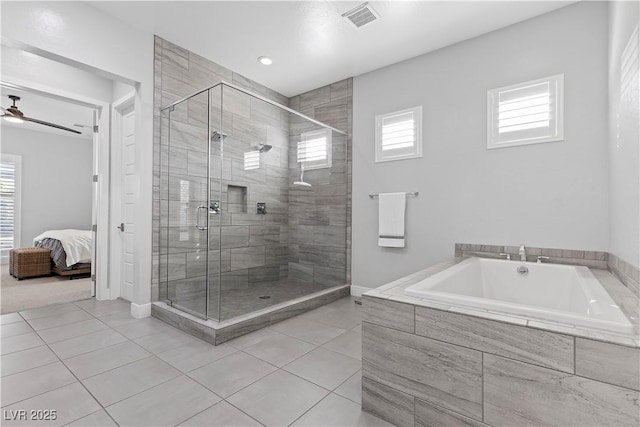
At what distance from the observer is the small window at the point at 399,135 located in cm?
321

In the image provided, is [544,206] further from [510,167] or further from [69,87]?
[69,87]

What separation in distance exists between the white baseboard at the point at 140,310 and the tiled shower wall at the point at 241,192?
0.12m

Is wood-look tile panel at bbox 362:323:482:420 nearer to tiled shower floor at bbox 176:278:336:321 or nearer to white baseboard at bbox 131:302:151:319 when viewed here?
tiled shower floor at bbox 176:278:336:321

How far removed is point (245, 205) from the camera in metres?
3.05

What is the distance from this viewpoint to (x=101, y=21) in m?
2.54

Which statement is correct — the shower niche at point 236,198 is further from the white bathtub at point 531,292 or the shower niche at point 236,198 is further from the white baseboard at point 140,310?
the white bathtub at point 531,292

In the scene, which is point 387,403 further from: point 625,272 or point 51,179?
point 51,179

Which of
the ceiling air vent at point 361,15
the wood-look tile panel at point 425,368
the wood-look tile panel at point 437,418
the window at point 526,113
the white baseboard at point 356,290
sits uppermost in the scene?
the ceiling air vent at point 361,15

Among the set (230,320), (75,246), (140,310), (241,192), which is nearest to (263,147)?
(241,192)

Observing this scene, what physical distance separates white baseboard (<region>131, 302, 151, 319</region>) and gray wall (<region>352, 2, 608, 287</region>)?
2.23 metres

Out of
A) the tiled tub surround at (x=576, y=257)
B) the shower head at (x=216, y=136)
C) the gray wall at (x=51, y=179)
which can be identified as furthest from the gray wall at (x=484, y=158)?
the gray wall at (x=51, y=179)

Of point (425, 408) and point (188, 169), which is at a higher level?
point (188, 169)

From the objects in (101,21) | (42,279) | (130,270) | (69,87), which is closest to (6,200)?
(42,279)

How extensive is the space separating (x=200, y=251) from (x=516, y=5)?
333 cm
